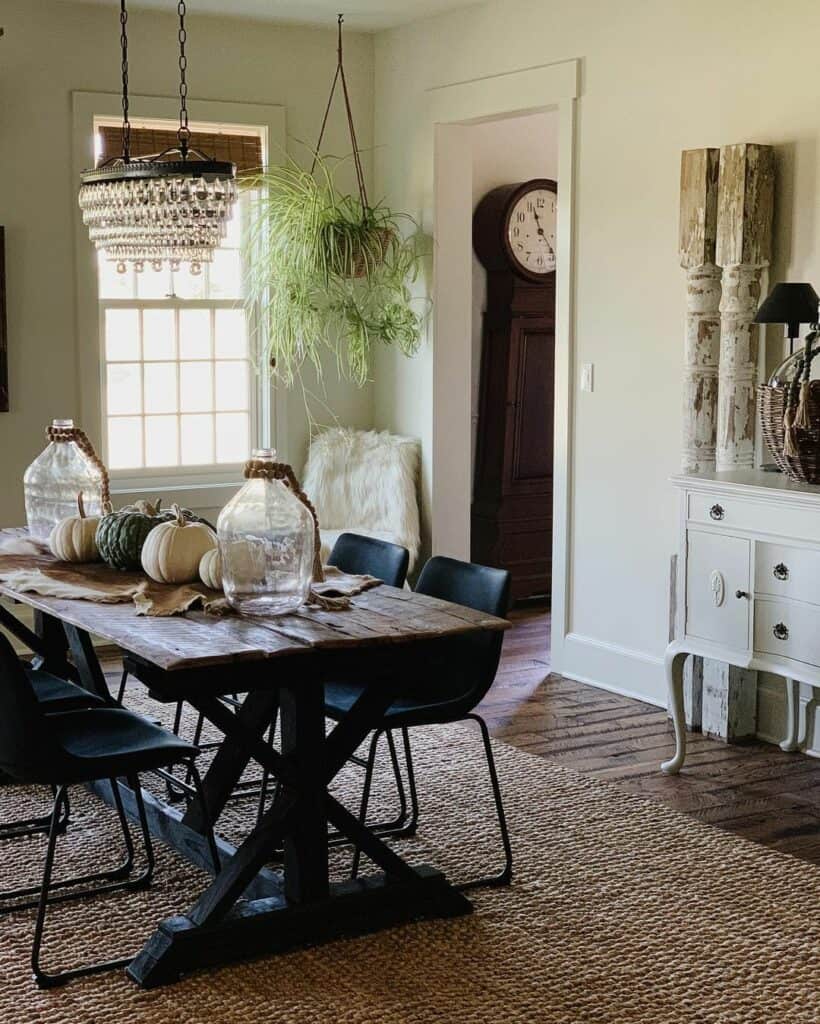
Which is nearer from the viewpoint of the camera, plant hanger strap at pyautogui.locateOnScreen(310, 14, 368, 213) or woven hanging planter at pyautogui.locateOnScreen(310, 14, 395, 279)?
woven hanging planter at pyautogui.locateOnScreen(310, 14, 395, 279)

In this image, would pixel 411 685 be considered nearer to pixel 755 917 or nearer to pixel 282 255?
pixel 755 917

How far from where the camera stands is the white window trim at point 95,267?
20.2 ft

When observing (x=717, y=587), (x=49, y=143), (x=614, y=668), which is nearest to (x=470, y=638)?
(x=717, y=587)

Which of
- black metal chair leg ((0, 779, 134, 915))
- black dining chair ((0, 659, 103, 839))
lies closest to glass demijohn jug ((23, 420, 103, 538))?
black dining chair ((0, 659, 103, 839))

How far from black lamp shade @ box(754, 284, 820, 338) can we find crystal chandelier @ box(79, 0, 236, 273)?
5.61 ft

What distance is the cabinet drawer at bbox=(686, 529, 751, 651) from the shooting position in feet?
14.2

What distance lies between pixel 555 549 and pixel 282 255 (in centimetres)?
A: 184

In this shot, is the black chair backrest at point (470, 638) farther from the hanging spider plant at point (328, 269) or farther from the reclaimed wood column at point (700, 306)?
the hanging spider plant at point (328, 269)

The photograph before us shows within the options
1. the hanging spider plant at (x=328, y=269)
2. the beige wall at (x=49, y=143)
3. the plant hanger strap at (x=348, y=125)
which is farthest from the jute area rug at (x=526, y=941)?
the plant hanger strap at (x=348, y=125)

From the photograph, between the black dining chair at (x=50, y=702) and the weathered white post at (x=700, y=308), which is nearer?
the black dining chair at (x=50, y=702)

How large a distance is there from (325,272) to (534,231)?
55.4 inches

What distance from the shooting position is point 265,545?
3268 millimetres

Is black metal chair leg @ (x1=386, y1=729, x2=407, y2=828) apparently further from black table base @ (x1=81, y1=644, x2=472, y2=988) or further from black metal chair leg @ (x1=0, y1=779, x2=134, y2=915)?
black metal chair leg @ (x1=0, y1=779, x2=134, y2=915)

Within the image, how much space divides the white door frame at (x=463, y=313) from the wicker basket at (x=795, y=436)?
55.6 inches
